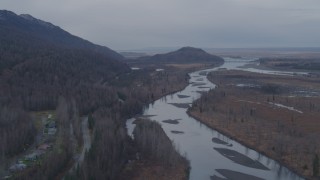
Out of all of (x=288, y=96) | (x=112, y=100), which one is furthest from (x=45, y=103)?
(x=288, y=96)

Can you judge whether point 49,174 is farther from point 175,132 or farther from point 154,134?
point 175,132

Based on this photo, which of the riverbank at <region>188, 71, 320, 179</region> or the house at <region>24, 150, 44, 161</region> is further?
the riverbank at <region>188, 71, 320, 179</region>

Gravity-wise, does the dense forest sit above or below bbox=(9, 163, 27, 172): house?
above

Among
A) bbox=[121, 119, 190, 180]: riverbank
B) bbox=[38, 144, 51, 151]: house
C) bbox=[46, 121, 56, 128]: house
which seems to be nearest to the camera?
bbox=[121, 119, 190, 180]: riverbank

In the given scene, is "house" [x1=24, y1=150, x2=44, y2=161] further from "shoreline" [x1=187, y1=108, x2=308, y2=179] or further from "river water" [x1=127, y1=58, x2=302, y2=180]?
"shoreline" [x1=187, y1=108, x2=308, y2=179]

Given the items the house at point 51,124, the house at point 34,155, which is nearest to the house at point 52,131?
the house at point 51,124

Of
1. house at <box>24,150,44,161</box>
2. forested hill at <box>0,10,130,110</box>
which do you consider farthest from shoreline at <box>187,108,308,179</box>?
house at <box>24,150,44,161</box>

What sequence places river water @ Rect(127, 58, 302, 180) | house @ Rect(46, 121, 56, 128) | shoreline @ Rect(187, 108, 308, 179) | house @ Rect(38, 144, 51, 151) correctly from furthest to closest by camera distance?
house @ Rect(46, 121, 56, 128) < house @ Rect(38, 144, 51, 151) < shoreline @ Rect(187, 108, 308, 179) < river water @ Rect(127, 58, 302, 180)

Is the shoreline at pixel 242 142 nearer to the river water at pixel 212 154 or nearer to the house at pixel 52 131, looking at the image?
the river water at pixel 212 154

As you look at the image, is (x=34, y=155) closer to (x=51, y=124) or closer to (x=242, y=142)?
(x=51, y=124)
